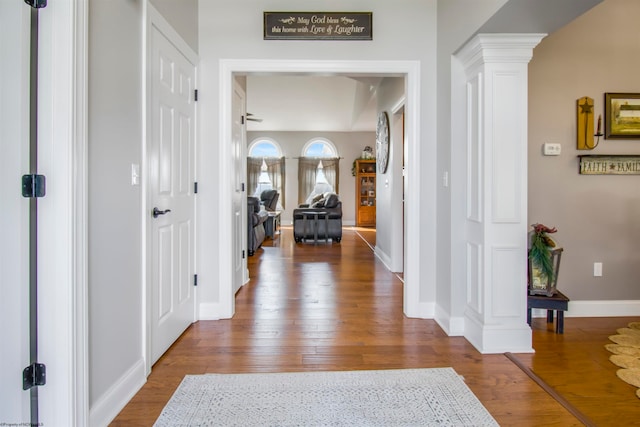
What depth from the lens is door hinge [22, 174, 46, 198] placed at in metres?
1.40

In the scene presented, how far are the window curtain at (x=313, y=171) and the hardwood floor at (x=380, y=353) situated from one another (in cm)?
775

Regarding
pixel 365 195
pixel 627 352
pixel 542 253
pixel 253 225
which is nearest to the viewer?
pixel 627 352

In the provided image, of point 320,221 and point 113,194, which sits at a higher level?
point 113,194

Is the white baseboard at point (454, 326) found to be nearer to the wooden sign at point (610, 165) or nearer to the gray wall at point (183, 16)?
the wooden sign at point (610, 165)

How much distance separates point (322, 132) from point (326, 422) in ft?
34.4

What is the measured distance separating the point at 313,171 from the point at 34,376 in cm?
1030

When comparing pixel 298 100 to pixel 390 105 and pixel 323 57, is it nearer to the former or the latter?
pixel 390 105

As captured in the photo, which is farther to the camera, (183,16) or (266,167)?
(266,167)

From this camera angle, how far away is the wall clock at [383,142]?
5.27m

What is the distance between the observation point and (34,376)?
1449 mm

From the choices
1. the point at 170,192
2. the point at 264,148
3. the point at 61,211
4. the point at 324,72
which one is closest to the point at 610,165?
the point at 324,72

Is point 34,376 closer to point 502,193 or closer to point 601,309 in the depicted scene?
point 502,193

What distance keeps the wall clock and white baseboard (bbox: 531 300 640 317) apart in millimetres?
2857

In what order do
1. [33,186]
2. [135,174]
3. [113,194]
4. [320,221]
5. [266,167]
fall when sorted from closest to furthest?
[33,186] < [113,194] < [135,174] < [320,221] < [266,167]
